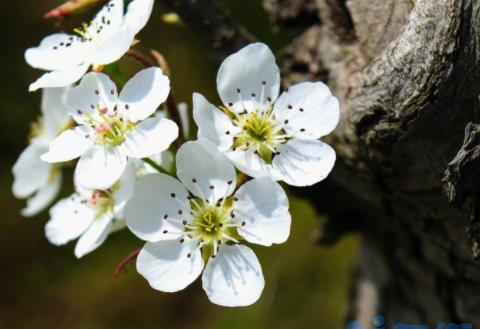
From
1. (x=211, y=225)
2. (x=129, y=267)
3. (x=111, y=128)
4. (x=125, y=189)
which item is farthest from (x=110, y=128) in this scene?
(x=129, y=267)

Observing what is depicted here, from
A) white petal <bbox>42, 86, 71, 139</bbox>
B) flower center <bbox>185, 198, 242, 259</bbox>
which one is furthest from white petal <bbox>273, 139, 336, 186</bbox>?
white petal <bbox>42, 86, 71, 139</bbox>

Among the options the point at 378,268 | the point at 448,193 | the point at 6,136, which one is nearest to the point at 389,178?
the point at 448,193

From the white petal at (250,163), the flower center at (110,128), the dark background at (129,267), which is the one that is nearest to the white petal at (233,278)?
the white petal at (250,163)

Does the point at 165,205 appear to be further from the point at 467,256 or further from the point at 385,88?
the point at 467,256

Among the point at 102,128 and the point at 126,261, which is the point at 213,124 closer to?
the point at 102,128

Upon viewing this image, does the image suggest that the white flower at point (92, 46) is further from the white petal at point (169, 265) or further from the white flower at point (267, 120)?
the white petal at point (169, 265)
